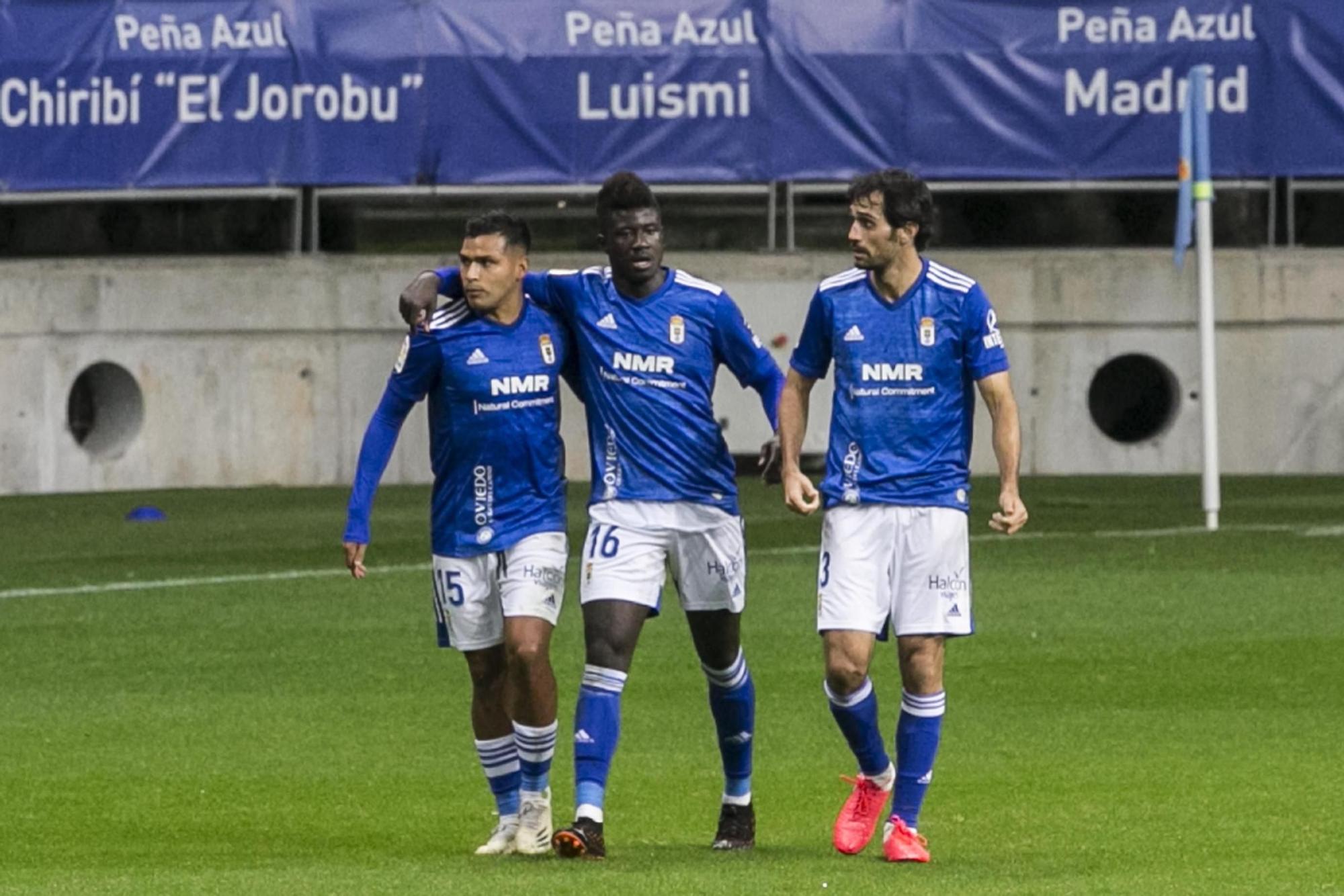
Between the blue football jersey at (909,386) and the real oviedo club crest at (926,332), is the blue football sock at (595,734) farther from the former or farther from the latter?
the real oviedo club crest at (926,332)

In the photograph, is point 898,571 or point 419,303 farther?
point 419,303

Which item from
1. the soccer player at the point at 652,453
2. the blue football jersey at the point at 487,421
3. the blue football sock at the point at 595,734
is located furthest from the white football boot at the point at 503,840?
the blue football jersey at the point at 487,421

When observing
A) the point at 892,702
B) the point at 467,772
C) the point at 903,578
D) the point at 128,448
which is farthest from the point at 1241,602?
the point at 128,448

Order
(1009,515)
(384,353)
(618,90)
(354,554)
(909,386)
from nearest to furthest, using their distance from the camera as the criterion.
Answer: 1. (1009,515)
2. (909,386)
3. (354,554)
4. (384,353)
5. (618,90)

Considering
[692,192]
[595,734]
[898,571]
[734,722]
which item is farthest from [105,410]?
[898,571]

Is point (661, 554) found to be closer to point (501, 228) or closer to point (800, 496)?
point (800, 496)

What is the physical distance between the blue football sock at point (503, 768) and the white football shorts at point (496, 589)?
1.06ft

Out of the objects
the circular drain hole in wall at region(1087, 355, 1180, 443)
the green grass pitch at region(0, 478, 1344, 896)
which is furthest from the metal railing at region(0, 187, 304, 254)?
the circular drain hole in wall at region(1087, 355, 1180, 443)

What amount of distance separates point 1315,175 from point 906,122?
356 centimetres

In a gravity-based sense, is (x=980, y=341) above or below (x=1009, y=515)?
above

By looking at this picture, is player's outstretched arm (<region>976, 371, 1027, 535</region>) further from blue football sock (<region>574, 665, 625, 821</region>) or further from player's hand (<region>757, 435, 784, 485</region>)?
blue football sock (<region>574, 665, 625, 821</region>)

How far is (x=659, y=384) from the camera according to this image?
870 centimetres

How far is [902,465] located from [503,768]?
1.60m

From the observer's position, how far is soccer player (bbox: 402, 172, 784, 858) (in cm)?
866
